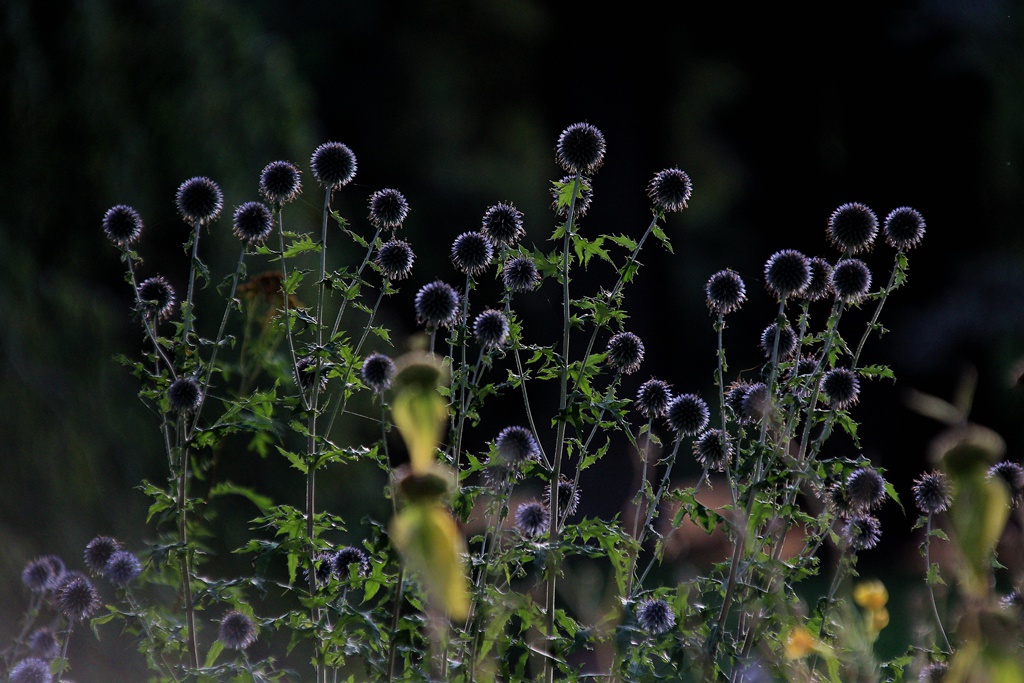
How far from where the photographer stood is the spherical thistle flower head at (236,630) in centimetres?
250

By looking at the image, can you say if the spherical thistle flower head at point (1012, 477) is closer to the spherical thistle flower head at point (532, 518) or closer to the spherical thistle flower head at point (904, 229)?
the spherical thistle flower head at point (904, 229)

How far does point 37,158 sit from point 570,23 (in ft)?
18.7

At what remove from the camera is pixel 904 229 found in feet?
8.68

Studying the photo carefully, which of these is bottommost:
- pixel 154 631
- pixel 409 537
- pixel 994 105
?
pixel 154 631

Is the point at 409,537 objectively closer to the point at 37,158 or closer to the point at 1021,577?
the point at 1021,577

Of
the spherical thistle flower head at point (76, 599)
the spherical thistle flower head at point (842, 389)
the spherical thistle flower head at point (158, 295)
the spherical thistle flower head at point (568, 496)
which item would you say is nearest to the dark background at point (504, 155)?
the spherical thistle flower head at point (158, 295)

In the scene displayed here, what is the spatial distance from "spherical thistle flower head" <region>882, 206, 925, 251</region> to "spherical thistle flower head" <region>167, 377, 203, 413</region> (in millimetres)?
1660

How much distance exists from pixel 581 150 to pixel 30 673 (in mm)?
1721

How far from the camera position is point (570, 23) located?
9.14m

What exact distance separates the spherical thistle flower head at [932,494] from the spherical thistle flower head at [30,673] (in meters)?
1.96

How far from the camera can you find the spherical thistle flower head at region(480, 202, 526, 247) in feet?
8.12

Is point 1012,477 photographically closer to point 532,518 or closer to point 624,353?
point 624,353

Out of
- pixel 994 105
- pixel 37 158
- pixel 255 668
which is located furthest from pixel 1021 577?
pixel 994 105

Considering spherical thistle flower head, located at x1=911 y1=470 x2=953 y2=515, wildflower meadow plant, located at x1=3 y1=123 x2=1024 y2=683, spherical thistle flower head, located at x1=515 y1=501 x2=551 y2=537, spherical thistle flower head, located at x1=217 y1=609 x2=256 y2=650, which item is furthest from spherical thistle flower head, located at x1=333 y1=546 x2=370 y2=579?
spherical thistle flower head, located at x1=911 y1=470 x2=953 y2=515
